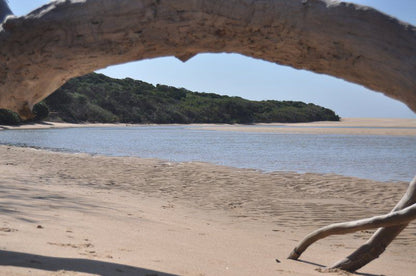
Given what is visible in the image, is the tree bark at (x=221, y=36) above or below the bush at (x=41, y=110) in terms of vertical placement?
below

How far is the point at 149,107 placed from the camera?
61.2 m

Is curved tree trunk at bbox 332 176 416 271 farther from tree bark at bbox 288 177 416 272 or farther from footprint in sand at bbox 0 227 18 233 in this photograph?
footprint in sand at bbox 0 227 18 233

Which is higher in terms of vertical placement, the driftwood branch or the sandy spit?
the driftwood branch

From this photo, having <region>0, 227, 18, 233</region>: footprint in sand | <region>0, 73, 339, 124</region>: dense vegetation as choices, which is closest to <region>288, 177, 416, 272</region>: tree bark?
<region>0, 227, 18, 233</region>: footprint in sand

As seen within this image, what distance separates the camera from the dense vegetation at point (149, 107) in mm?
50750

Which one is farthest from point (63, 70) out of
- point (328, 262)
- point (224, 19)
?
point (328, 262)

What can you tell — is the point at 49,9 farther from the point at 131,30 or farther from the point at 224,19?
the point at 224,19

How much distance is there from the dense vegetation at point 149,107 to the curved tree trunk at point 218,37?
46.1m

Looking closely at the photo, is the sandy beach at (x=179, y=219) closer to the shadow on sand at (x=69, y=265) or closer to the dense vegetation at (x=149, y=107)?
the shadow on sand at (x=69, y=265)

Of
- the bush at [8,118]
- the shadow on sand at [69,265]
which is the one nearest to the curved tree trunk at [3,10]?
the shadow on sand at [69,265]

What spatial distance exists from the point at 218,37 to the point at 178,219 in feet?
13.7

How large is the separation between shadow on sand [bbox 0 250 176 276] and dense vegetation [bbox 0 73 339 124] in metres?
45.5

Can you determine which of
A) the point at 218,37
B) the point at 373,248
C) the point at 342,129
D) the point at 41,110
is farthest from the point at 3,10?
the point at 41,110

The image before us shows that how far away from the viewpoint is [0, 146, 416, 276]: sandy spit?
3623 millimetres
